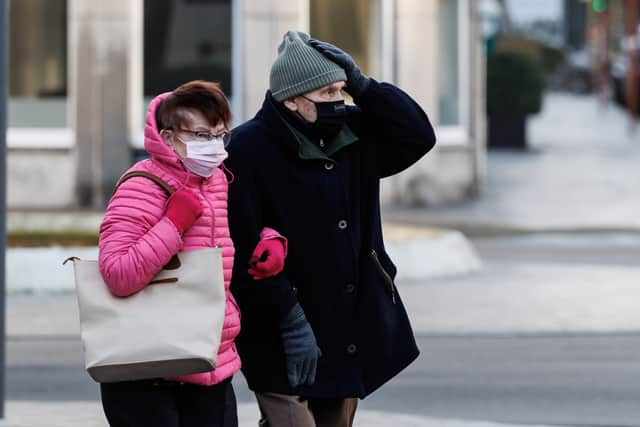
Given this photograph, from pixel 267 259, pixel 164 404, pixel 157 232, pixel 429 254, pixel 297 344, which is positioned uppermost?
pixel 157 232

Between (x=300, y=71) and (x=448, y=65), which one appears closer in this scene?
(x=300, y=71)

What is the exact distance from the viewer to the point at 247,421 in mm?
7848

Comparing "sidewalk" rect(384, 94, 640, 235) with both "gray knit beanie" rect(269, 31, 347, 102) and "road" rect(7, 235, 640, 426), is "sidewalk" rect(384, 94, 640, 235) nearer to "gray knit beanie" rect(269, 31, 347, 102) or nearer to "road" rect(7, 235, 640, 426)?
"road" rect(7, 235, 640, 426)

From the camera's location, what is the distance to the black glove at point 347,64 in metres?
5.05

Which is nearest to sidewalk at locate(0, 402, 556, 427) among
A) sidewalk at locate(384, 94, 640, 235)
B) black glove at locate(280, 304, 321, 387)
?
black glove at locate(280, 304, 321, 387)

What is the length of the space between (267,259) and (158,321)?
1.55 ft

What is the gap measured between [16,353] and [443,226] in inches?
413

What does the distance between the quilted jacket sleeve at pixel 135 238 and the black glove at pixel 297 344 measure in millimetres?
545

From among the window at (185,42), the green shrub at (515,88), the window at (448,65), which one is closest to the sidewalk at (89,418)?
the window at (185,42)

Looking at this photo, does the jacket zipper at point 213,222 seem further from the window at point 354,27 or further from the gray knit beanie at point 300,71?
the window at point 354,27

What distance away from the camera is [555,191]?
25.3 meters

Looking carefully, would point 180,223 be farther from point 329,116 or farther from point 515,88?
point 515,88

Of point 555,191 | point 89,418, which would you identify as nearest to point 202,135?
point 89,418

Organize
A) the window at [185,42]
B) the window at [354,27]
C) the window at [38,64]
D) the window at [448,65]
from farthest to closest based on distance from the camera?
1. the window at [448,65]
2. the window at [354,27]
3. the window at [38,64]
4. the window at [185,42]
